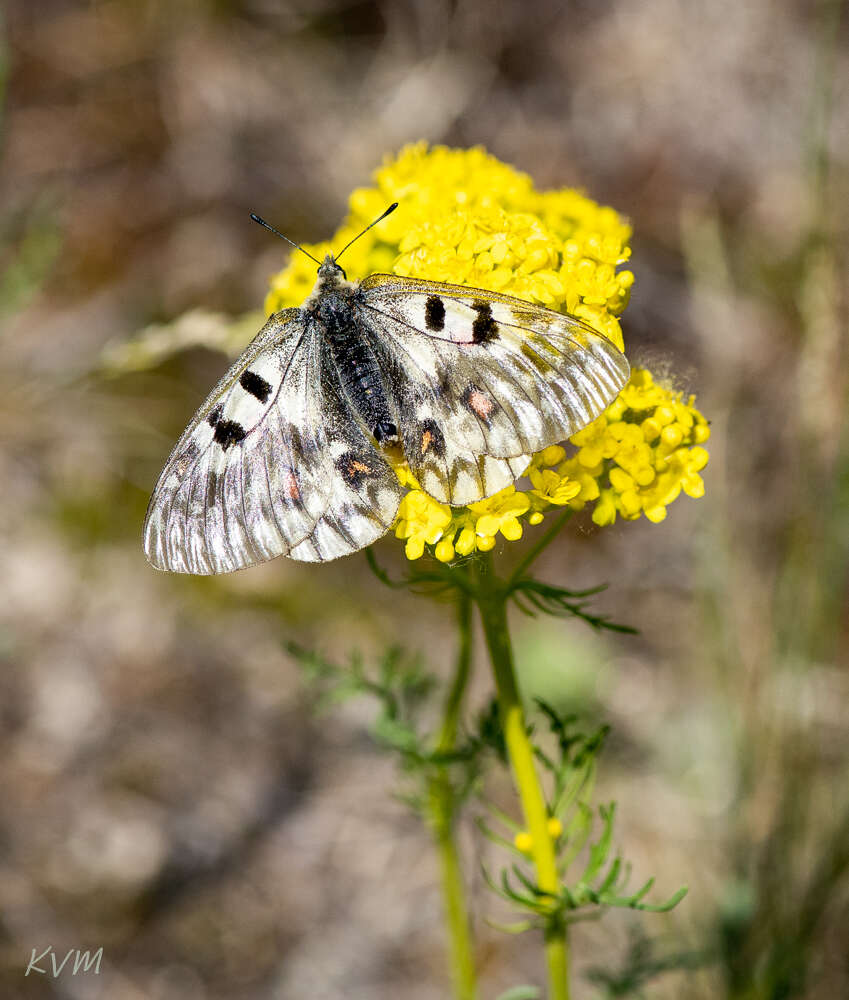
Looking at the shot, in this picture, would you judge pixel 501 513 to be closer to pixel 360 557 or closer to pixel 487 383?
pixel 487 383

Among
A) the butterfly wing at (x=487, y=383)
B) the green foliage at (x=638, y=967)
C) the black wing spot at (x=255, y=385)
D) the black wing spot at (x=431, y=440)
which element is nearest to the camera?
the butterfly wing at (x=487, y=383)

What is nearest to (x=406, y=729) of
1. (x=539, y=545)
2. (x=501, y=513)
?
(x=539, y=545)

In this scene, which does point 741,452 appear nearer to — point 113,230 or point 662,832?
point 662,832

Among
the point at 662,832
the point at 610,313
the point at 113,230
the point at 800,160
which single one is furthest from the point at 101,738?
Result: the point at 800,160

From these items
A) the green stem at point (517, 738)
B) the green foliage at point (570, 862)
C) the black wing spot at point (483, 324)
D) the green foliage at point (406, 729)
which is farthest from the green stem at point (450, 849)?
the black wing spot at point (483, 324)

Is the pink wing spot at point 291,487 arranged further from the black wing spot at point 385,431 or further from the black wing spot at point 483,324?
the black wing spot at point 483,324

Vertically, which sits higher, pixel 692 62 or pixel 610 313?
pixel 692 62
